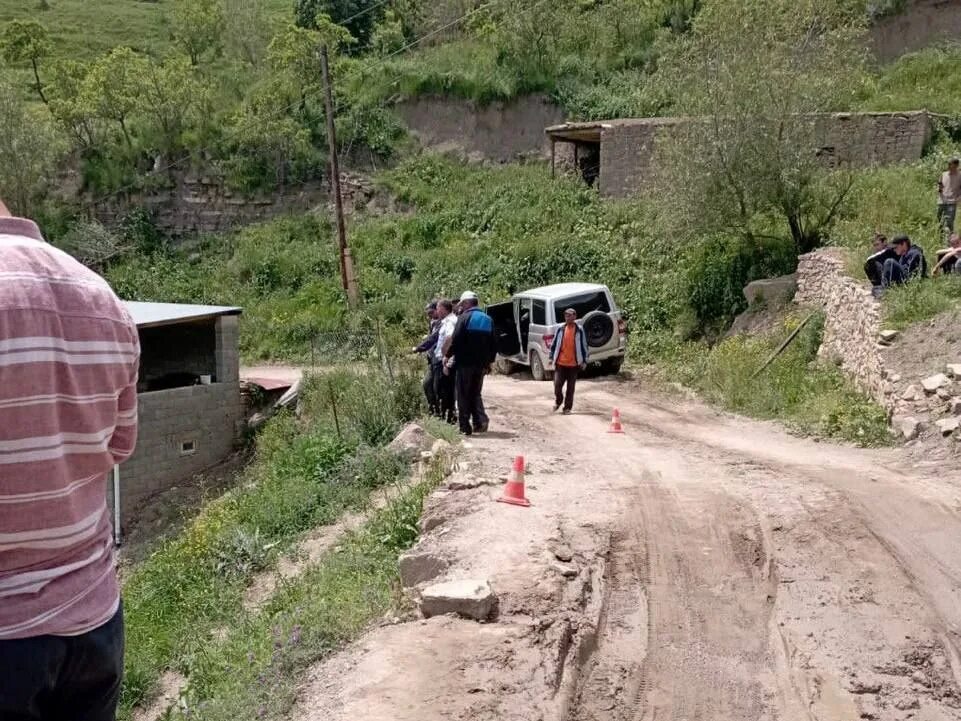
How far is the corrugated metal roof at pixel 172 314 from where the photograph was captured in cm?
1745

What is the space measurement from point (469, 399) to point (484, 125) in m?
23.0

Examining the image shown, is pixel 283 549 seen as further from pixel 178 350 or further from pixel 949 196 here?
pixel 949 196

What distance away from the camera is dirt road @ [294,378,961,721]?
16.1 ft

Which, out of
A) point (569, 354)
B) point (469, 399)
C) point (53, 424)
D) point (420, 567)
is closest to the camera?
point (53, 424)

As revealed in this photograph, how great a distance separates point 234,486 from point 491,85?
2031cm

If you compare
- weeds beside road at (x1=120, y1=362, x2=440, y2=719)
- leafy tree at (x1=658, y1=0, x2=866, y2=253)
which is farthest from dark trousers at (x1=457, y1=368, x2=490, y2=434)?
leafy tree at (x1=658, y1=0, x2=866, y2=253)

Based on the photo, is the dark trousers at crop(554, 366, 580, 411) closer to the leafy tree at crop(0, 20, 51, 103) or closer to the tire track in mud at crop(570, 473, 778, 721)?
the tire track in mud at crop(570, 473, 778, 721)

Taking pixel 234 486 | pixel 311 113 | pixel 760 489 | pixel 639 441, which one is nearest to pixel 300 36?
pixel 311 113

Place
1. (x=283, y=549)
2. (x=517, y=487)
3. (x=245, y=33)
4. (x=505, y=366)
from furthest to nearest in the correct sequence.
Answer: (x=245, y=33) < (x=505, y=366) < (x=283, y=549) < (x=517, y=487)

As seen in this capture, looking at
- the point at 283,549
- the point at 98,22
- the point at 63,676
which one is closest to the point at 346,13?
the point at 98,22

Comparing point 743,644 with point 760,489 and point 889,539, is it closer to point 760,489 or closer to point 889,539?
point 889,539

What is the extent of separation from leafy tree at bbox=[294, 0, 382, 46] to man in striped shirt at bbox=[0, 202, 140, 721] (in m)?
40.5

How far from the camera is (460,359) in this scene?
10.9 m

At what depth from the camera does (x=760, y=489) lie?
861 cm
